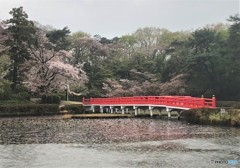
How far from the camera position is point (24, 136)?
81.7 feet

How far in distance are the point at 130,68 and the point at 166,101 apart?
30.3 meters

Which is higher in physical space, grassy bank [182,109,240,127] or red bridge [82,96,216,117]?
red bridge [82,96,216,117]

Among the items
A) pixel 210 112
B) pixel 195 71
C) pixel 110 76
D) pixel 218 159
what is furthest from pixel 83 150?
pixel 110 76

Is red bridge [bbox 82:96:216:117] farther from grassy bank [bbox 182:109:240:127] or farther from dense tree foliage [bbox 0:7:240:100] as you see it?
dense tree foliage [bbox 0:7:240:100]

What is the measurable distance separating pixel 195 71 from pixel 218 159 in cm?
4043

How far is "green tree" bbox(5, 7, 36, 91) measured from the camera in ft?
186

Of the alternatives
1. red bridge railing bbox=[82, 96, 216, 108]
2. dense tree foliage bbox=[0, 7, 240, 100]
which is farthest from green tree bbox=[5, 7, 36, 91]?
red bridge railing bbox=[82, 96, 216, 108]

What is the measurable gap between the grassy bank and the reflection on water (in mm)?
3376

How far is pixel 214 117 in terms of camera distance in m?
31.5

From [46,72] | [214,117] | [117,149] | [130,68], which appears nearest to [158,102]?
[214,117]

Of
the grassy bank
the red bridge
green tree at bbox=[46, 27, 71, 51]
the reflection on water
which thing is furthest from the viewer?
green tree at bbox=[46, 27, 71, 51]

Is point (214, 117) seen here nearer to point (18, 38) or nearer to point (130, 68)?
point (18, 38)

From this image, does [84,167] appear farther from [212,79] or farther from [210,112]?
[212,79]

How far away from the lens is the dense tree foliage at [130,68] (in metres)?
53.6
